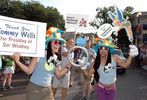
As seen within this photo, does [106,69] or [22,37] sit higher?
[22,37]

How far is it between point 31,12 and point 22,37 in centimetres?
4630

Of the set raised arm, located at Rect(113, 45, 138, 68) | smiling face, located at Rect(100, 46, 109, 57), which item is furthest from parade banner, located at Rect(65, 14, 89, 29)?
raised arm, located at Rect(113, 45, 138, 68)

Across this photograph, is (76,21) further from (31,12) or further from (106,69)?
(31,12)

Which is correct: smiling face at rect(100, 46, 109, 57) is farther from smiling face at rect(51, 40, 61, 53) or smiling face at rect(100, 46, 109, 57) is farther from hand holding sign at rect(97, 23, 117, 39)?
smiling face at rect(51, 40, 61, 53)

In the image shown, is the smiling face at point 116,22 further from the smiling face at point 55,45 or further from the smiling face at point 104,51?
the smiling face at point 55,45

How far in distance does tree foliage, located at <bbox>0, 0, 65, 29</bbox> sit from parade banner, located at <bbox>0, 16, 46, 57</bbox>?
41315mm

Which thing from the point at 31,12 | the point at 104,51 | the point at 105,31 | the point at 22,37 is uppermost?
the point at 31,12

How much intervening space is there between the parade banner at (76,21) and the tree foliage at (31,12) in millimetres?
35126

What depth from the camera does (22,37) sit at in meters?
5.98

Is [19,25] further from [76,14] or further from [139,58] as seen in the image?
[139,58]

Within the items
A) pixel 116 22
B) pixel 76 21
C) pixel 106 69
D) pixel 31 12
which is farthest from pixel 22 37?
pixel 31 12

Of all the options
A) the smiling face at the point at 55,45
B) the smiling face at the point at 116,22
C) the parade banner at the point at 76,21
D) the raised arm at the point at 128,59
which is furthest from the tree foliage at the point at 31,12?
the smiling face at the point at 55,45

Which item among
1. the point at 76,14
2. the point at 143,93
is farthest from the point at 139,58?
the point at 76,14

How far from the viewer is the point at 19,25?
5922mm
